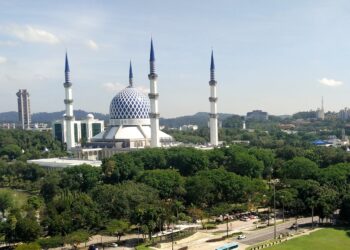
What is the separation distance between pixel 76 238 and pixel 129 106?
5716 centimetres

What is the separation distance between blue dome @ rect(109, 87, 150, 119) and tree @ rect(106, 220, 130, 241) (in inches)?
2080

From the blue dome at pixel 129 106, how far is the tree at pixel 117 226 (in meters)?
52.8

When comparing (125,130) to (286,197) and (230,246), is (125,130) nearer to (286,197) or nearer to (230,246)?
(286,197)

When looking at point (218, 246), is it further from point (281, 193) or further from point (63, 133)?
point (63, 133)

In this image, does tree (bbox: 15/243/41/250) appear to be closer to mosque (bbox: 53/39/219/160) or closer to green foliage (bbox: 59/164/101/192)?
green foliage (bbox: 59/164/101/192)

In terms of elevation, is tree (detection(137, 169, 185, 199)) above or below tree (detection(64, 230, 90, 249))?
above

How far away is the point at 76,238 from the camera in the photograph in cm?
3272

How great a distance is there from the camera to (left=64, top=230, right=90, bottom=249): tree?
32.7 metres

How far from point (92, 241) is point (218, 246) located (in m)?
10.2

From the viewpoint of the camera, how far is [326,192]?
40125 millimetres

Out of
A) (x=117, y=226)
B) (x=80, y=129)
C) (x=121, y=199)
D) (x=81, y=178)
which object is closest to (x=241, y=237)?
(x=117, y=226)

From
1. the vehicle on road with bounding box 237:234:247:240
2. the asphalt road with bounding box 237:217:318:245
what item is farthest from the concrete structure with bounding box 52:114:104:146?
the vehicle on road with bounding box 237:234:247:240

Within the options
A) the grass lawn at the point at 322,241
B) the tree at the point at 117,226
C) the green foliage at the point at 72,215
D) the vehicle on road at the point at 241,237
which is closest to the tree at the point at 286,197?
the grass lawn at the point at 322,241

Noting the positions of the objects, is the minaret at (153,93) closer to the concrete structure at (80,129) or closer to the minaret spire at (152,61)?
the minaret spire at (152,61)
